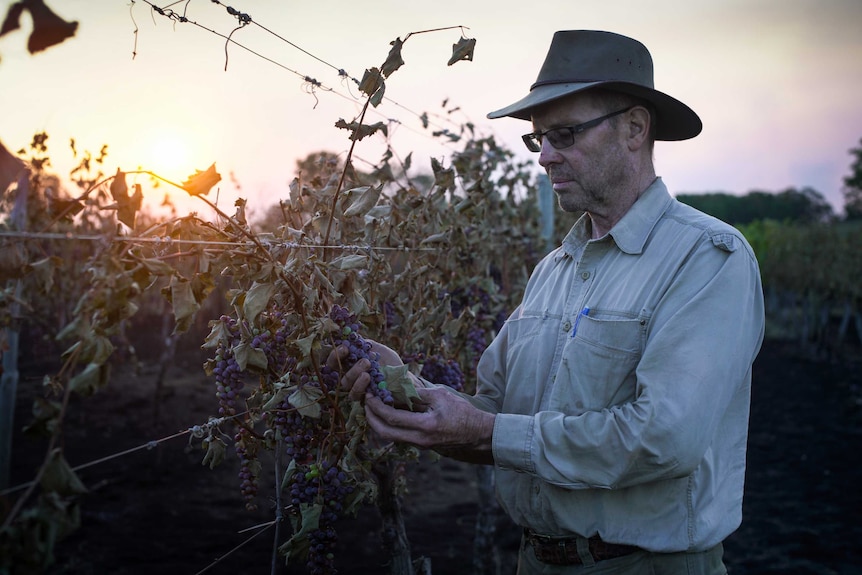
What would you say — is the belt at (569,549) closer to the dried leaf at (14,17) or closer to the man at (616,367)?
the man at (616,367)

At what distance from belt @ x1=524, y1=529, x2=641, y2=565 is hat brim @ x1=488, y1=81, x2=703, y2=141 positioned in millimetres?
1238

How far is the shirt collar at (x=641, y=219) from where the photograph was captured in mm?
2172

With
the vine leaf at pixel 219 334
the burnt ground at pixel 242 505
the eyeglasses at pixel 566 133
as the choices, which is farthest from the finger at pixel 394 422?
the burnt ground at pixel 242 505

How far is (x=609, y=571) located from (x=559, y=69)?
144 cm

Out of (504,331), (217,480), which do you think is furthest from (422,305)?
(217,480)

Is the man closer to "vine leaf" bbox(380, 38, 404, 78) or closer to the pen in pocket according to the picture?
the pen in pocket

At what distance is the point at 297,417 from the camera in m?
2.07

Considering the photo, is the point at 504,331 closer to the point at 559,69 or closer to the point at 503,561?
the point at 559,69

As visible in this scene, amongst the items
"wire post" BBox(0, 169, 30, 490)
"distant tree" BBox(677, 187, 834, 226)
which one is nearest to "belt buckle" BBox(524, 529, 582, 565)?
"wire post" BBox(0, 169, 30, 490)

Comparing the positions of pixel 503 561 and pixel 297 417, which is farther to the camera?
pixel 503 561

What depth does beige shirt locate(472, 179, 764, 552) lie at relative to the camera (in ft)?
6.06

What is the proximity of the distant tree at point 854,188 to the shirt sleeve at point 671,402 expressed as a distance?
178ft

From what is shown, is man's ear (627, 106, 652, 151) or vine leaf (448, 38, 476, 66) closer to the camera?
vine leaf (448, 38, 476, 66)

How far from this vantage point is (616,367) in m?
2.04
